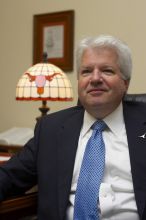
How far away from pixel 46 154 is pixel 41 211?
24 cm

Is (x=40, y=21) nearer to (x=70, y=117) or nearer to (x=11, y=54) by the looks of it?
(x=11, y=54)

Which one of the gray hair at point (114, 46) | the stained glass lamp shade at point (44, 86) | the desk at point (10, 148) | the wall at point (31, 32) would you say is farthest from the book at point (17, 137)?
the gray hair at point (114, 46)

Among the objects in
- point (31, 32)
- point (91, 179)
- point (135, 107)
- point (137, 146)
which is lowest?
point (91, 179)

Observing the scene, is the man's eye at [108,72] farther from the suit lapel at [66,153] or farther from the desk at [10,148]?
the desk at [10,148]

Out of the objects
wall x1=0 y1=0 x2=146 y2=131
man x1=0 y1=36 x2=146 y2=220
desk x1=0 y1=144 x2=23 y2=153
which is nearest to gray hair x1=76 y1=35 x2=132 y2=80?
man x1=0 y1=36 x2=146 y2=220

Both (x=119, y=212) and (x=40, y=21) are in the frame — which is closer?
(x=119, y=212)

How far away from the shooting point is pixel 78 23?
320 cm

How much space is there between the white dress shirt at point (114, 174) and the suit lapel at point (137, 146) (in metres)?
0.02

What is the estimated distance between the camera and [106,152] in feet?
5.38

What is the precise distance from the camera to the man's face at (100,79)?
162cm

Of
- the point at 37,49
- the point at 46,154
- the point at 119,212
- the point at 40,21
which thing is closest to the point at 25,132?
the point at 37,49

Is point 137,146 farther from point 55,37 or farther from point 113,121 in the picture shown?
point 55,37

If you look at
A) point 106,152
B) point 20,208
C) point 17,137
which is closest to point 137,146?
point 106,152

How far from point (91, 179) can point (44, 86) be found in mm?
1001
